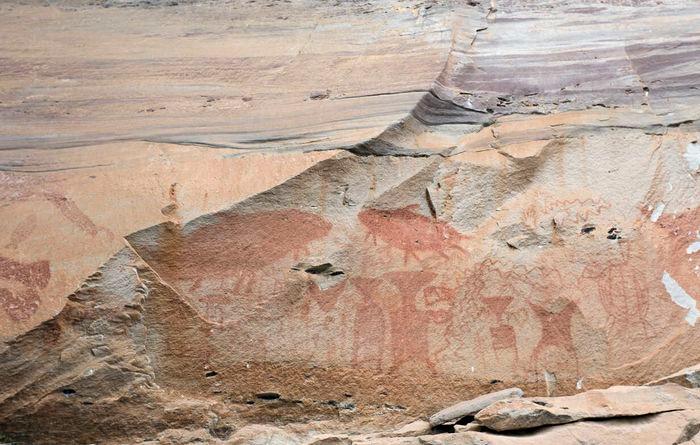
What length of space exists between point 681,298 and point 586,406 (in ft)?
3.09

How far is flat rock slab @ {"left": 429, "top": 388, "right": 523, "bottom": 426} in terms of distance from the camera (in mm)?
3930

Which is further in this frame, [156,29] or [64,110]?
[156,29]

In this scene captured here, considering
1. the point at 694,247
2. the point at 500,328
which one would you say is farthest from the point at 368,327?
the point at 694,247

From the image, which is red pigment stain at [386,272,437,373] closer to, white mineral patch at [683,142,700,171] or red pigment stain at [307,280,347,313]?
red pigment stain at [307,280,347,313]

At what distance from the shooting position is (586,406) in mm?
3803

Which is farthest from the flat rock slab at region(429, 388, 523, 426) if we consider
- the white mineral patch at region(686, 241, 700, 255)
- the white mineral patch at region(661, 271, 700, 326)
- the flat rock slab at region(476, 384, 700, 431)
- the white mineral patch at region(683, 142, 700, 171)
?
the white mineral patch at region(683, 142, 700, 171)

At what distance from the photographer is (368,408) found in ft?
13.8

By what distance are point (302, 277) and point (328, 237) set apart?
0.26 m

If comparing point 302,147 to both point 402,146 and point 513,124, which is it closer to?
point 402,146

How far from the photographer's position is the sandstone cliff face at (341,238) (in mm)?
4078

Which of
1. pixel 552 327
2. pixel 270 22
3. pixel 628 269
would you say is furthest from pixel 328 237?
pixel 270 22

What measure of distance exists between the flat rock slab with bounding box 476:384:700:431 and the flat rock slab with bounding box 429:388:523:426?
0.50ft

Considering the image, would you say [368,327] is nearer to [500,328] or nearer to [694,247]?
[500,328]

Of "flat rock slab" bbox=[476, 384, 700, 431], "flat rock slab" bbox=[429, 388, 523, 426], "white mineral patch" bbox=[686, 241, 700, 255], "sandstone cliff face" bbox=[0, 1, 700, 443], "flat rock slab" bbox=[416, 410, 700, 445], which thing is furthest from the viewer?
"white mineral patch" bbox=[686, 241, 700, 255]
